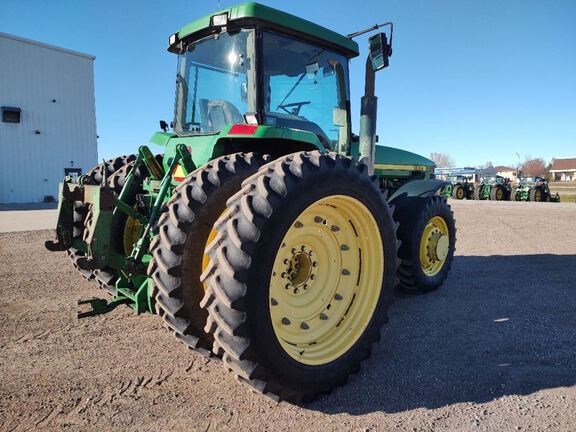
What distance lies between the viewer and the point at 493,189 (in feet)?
87.0

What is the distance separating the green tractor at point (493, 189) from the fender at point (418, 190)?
24.4m

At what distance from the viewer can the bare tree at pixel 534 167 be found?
85875mm

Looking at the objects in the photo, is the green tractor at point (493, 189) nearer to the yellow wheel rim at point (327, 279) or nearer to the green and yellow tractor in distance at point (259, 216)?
the green and yellow tractor in distance at point (259, 216)

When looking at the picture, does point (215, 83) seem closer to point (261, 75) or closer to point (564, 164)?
point (261, 75)

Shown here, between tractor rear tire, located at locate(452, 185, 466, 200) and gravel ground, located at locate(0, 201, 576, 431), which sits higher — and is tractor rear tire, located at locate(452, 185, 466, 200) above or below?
above

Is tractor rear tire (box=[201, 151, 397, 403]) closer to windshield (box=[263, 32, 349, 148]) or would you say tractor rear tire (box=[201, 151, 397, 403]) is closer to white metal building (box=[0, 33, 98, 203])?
windshield (box=[263, 32, 349, 148])

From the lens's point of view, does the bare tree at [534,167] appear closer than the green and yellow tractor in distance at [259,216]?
No

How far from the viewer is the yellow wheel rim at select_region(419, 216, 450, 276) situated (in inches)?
184

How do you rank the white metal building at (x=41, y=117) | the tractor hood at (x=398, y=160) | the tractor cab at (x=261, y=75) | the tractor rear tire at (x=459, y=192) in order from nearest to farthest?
1. the tractor cab at (x=261, y=75)
2. the tractor hood at (x=398, y=160)
3. the white metal building at (x=41, y=117)
4. the tractor rear tire at (x=459, y=192)

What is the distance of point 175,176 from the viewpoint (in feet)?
9.85

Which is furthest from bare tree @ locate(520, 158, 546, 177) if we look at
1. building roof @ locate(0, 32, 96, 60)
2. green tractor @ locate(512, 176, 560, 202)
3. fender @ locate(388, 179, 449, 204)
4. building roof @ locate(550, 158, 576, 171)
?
fender @ locate(388, 179, 449, 204)

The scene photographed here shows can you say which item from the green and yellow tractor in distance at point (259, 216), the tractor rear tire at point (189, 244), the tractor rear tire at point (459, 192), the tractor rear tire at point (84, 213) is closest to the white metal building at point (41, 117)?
the tractor rear tire at point (84, 213)

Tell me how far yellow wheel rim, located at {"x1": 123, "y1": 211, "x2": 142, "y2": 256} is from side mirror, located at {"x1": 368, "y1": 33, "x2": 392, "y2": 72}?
8.34 feet

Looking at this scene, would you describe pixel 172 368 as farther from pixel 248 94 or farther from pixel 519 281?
pixel 519 281
